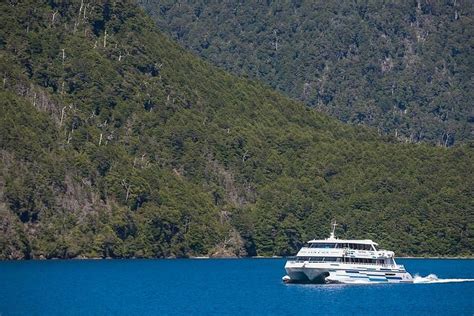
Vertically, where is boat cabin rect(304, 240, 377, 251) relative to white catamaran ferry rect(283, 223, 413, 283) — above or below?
above

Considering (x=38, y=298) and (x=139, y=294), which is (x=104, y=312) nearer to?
(x=38, y=298)

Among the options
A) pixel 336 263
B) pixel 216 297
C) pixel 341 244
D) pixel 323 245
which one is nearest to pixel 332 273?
pixel 336 263

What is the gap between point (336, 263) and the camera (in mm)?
181750

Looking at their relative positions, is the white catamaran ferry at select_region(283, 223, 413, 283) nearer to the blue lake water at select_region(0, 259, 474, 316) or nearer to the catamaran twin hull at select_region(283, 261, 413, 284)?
the catamaran twin hull at select_region(283, 261, 413, 284)

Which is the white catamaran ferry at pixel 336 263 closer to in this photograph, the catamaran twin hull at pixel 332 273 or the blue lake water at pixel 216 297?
the catamaran twin hull at pixel 332 273

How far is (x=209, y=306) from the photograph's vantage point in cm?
15412

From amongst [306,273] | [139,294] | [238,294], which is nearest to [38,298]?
[139,294]

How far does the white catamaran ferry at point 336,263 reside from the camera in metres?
181

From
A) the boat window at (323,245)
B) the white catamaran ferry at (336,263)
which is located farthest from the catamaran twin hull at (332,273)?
the boat window at (323,245)

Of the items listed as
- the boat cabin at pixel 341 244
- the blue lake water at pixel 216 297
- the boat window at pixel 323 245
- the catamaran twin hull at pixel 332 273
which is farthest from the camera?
the boat window at pixel 323 245

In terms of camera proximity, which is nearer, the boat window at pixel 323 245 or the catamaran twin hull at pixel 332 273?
the catamaran twin hull at pixel 332 273

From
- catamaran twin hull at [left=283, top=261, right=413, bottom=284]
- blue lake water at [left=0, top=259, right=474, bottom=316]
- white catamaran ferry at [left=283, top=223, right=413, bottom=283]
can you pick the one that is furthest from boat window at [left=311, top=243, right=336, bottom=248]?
blue lake water at [left=0, top=259, right=474, bottom=316]

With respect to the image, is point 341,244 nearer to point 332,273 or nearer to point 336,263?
point 336,263

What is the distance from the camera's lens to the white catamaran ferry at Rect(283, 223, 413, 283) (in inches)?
7131
